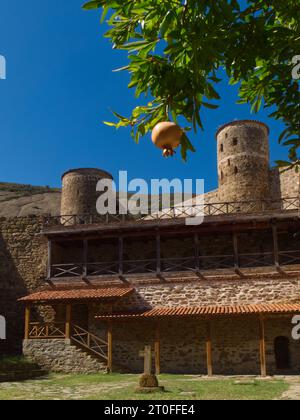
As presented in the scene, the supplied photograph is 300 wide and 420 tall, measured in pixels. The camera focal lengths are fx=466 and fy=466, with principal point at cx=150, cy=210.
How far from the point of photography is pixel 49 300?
18.0 metres

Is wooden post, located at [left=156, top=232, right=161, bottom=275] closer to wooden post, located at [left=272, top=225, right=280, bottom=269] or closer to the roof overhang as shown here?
the roof overhang

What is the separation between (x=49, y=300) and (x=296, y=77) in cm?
1559

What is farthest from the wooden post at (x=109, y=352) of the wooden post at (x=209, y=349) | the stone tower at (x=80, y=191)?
the stone tower at (x=80, y=191)

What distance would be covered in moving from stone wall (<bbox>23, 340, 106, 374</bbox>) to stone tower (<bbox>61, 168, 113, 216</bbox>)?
11.8 meters

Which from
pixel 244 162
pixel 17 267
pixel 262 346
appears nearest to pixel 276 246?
pixel 262 346

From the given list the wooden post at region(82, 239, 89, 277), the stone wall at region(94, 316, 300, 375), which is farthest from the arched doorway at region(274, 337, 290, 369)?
the wooden post at region(82, 239, 89, 277)

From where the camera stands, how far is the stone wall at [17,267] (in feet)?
72.2

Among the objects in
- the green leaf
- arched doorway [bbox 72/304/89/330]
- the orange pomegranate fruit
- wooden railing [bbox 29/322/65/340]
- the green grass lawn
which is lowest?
the green grass lawn

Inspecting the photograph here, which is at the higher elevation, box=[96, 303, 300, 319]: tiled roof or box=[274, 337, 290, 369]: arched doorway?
box=[96, 303, 300, 319]: tiled roof

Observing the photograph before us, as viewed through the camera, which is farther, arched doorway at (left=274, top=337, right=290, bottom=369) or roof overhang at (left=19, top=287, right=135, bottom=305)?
roof overhang at (left=19, top=287, right=135, bottom=305)

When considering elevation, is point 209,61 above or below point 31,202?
below

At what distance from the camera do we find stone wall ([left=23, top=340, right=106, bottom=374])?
16797 millimetres

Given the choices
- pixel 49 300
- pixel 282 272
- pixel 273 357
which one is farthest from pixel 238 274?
pixel 49 300

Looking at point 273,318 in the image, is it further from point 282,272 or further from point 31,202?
point 31,202
